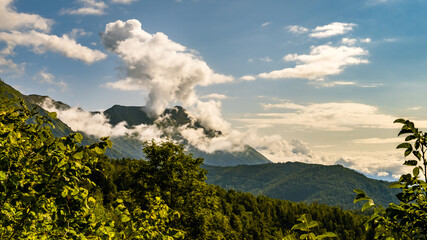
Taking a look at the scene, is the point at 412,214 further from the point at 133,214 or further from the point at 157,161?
the point at 157,161

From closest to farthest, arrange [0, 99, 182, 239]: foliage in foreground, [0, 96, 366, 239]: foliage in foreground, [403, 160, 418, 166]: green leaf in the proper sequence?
1. [403, 160, 418, 166]: green leaf
2. [0, 99, 182, 239]: foliage in foreground
3. [0, 96, 366, 239]: foliage in foreground

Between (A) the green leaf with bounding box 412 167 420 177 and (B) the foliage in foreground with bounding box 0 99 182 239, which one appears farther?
(B) the foliage in foreground with bounding box 0 99 182 239

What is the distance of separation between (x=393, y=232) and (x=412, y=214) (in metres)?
0.44

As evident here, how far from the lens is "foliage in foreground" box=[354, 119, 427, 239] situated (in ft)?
16.3

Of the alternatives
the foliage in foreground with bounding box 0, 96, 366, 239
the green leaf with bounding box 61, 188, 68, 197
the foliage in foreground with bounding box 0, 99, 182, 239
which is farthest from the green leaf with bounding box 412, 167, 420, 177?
the green leaf with bounding box 61, 188, 68, 197

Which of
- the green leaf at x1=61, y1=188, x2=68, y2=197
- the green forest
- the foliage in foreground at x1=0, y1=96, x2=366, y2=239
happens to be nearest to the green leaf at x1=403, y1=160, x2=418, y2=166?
the green forest

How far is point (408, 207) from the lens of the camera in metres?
5.29

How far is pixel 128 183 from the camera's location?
4191 centimetres

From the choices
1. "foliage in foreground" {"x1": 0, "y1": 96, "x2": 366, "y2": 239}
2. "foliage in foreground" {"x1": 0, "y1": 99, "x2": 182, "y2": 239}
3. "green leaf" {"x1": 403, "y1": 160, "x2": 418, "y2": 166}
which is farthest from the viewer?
"foliage in foreground" {"x1": 0, "y1": 96, "x2": 366, "y2": 239}

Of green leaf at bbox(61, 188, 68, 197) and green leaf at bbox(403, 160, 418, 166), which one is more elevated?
green leaf at bbox(403, 160, 418, 166)

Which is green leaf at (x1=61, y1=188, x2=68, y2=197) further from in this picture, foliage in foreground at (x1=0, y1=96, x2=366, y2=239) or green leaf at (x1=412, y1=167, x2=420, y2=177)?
green leaf at (x1=412, y1=167, x2=420, y2=177)

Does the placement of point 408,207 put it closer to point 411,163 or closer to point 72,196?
point 411,163

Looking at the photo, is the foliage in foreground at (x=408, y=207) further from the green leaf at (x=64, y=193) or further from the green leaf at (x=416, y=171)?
the green leaf at (x=64, y=193)

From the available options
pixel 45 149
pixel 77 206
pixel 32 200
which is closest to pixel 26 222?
pixel 32 200
